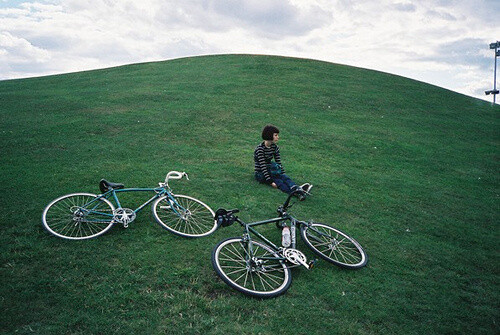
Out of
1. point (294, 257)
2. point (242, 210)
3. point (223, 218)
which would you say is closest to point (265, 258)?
point (294, 257)

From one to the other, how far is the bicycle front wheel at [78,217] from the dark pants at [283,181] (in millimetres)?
4548

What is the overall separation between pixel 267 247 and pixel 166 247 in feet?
6.28

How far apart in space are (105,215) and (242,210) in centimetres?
308

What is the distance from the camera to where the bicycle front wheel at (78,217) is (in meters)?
5.71

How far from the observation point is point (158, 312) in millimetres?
4172

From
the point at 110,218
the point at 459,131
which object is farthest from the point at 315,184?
the point at 459,131

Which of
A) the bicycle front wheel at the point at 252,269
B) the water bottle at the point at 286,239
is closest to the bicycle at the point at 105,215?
the bicycle front wheel at the point at 252,269

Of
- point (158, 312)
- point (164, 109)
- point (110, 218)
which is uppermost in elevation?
point (164, 109)

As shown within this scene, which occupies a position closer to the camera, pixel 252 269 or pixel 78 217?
pixel 252 269

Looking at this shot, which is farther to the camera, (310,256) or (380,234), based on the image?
(380,234)

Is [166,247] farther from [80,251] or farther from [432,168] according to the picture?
[432,168]

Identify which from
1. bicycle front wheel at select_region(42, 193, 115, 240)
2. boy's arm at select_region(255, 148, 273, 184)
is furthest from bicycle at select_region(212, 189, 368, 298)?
boy's arm at select_region(255, 148, 273, 184)

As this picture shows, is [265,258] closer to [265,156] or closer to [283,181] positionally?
[283,181]

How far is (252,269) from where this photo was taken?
4.93 metres
